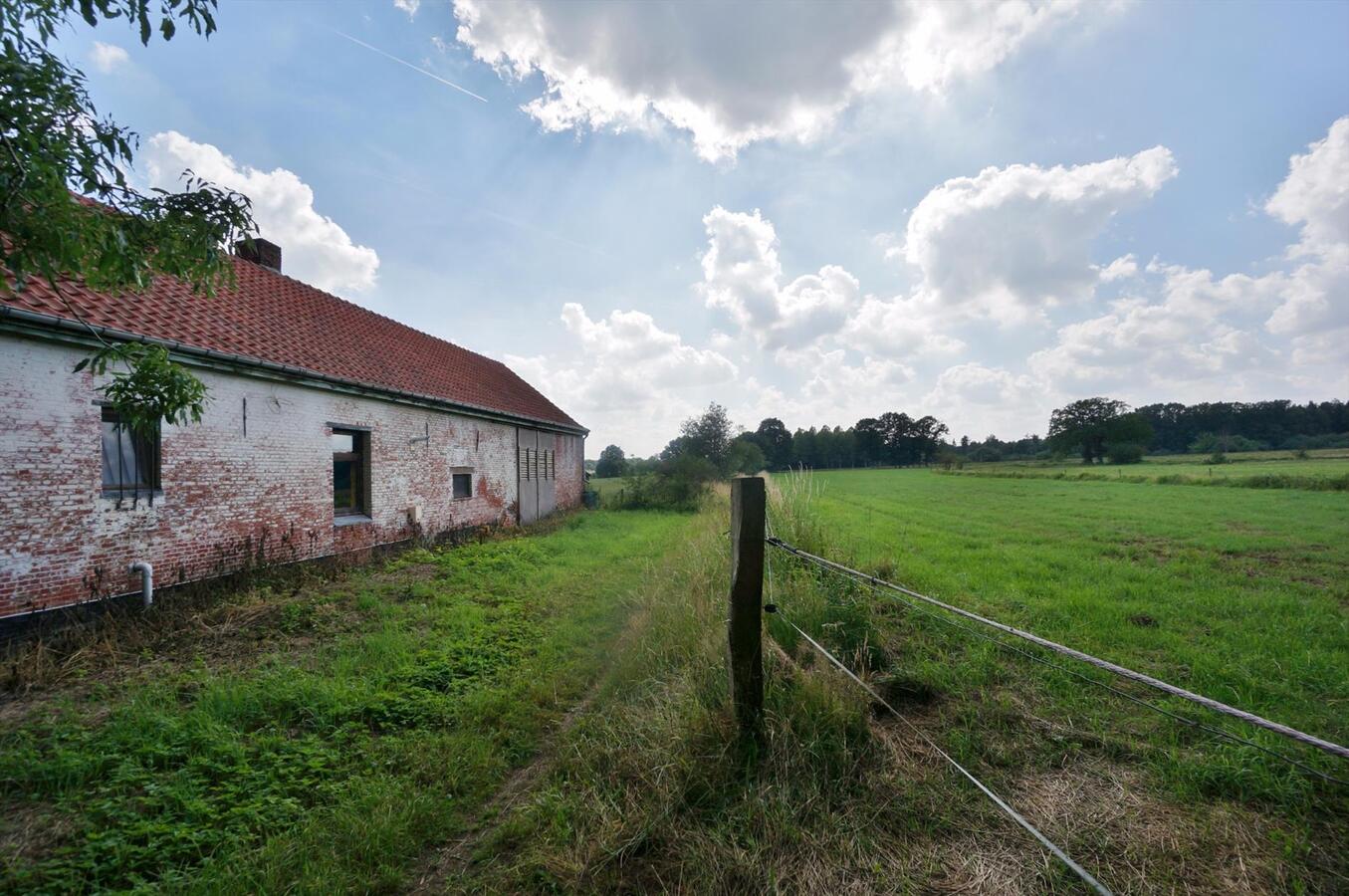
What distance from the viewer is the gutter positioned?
18.2 feet

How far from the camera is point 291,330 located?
10016 millimetres

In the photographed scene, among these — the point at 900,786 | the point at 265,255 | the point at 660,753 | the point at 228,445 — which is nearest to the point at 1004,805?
the point at 900,786

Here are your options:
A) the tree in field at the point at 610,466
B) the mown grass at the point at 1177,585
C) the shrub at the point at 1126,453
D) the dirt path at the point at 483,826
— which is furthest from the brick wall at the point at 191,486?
the shrub at the point at 1126,453

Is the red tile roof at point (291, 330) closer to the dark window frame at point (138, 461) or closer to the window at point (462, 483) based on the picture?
the dark window frame at point (138, 461)

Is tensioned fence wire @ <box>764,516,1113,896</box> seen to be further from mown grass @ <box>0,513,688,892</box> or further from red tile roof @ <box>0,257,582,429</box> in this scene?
red tile roof @ <box>0,257,582,429</box>

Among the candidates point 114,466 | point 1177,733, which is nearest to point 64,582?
point 114,466

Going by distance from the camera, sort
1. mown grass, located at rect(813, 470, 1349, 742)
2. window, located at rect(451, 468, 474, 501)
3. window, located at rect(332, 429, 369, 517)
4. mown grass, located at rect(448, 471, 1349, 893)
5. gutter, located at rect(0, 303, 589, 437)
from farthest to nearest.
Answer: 1. window, located at rect(451, 468, 474, 501)
2. window, located at rect(332, 429, 369, 517)
3. gutter, located at rect(0, 303, 589, 437)
4. mown grass, located at rect(813, 470, 1349, 742)
5. mown grass, located at rect(448, 471, 1349, 893)

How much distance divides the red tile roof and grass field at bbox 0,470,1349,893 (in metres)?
3.28

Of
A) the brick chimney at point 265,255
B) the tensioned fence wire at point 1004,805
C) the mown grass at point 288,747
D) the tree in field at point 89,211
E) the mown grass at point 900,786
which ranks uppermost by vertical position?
the brick chimney at point 265,255

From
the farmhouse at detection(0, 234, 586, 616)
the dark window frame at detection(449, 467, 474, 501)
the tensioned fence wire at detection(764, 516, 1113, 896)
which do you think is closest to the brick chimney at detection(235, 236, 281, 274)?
the farmhouse at detection(0, 234, 586, 616)

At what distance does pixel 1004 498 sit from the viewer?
925 inches

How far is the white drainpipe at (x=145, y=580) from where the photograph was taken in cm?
649

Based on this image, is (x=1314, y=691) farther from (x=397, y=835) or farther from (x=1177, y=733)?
(x=397, y=835)

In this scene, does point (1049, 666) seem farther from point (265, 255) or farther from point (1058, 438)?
point (1058, 438)
